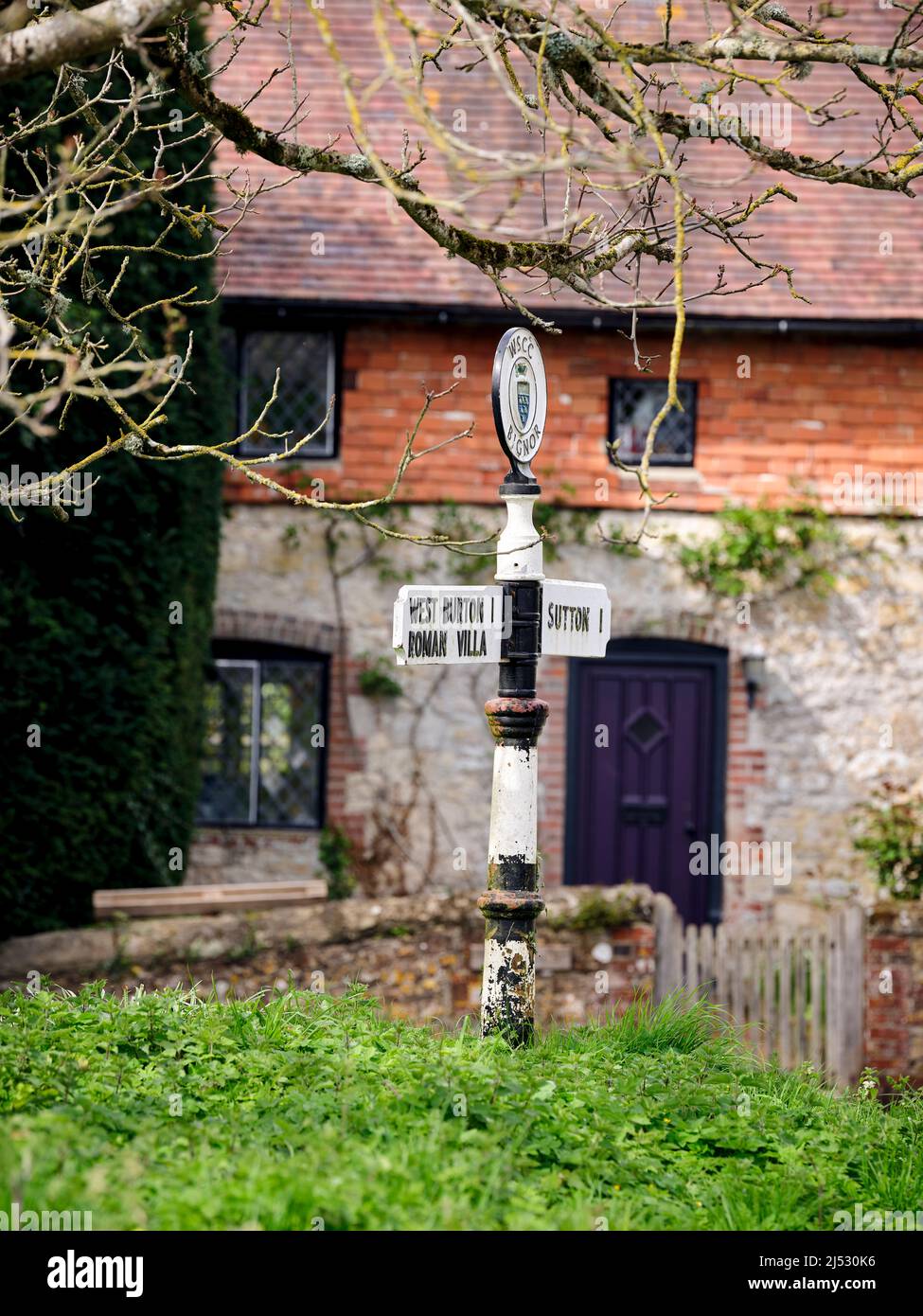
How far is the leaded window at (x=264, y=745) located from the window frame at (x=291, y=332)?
65.7 inches

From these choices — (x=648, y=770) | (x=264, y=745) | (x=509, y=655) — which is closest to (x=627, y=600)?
(x=648, y=770)

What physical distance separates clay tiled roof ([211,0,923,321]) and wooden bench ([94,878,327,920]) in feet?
15.2

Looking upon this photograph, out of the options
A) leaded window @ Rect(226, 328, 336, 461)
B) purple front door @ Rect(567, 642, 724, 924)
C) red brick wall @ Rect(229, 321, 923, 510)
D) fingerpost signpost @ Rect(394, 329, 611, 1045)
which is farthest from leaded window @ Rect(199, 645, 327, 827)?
fingerpost signpost @ Rect(394, 329, 611, 1045)

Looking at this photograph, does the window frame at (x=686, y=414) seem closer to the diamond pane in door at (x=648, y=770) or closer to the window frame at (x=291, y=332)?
the diamond pane in door at (x=648, y=770)

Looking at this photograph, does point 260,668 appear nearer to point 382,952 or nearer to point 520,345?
point 382,952

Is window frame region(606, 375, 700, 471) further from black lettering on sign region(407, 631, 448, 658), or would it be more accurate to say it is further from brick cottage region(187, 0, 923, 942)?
black lettering on sign region(407, 631, 448, 658)

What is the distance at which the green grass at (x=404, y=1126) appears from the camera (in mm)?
3512

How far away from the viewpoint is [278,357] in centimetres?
1211

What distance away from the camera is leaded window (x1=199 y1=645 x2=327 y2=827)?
12.1 m

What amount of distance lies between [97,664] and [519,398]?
4315mm

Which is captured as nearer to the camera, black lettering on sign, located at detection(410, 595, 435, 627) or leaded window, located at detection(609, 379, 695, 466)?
black lettering on sign, located at detection(410, 595, 435, 627)

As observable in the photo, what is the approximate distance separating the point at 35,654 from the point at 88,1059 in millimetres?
4317

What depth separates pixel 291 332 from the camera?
12094mm

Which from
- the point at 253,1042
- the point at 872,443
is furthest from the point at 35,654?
the point at 872,443
